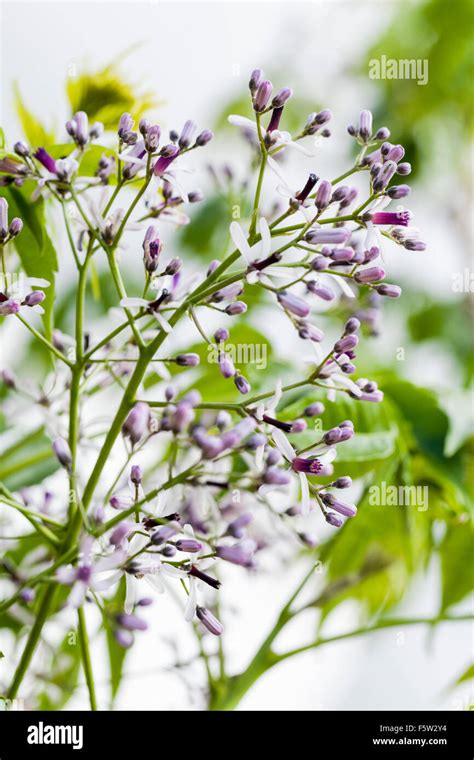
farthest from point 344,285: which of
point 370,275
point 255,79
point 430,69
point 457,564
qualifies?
point 430,69

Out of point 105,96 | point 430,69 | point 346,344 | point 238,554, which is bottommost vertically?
point 238,554

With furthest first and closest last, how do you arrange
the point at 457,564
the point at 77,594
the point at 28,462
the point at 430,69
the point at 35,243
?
the point at 430,69
the point at 457,564
the point at 28,462
the point at 35,243
the point at 77,594

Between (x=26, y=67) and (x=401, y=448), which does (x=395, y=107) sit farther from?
(x=401, y=448)

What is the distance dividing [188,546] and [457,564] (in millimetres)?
422

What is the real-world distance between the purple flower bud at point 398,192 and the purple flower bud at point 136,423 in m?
0.16

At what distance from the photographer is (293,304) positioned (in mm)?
347

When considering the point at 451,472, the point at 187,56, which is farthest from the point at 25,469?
the point at 187,56

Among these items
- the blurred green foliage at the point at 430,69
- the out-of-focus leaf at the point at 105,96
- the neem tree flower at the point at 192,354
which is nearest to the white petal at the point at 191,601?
the neem tree flower at the point at 192,354

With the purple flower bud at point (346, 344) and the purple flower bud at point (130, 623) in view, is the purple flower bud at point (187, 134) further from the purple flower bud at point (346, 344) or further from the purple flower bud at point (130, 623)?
the purple flower bud at point (130, 623)

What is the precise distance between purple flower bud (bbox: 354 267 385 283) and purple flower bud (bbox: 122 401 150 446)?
0.39ft

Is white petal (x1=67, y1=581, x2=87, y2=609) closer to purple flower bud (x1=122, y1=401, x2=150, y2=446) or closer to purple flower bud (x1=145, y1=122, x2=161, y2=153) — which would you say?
purple flower bud (x1=122, y1=401, x2=150, y2=446)

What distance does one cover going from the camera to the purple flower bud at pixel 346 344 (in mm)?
380

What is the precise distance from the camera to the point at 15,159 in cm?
40

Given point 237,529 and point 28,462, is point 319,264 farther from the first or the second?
point 28,462
